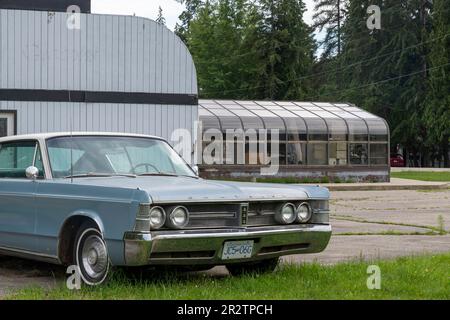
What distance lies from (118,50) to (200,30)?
161ft

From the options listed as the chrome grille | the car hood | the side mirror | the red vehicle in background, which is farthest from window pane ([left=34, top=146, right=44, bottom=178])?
the red vehicle in background

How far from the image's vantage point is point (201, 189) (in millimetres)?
7258

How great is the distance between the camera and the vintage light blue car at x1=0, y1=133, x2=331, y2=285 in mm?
6980

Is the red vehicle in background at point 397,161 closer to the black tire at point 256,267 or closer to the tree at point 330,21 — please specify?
the tree at point 330,21

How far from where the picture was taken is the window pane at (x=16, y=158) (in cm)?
864

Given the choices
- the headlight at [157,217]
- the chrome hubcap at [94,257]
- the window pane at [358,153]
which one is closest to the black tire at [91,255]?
the chrome hubcap at [94,257]

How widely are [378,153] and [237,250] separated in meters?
31.5

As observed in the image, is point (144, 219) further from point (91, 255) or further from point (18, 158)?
point (18, 158)

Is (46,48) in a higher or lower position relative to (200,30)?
lower

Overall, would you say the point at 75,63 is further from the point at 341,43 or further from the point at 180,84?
the point at 341,43

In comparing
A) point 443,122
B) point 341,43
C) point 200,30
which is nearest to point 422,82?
point 443,122

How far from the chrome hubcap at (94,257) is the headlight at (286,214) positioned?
5.68ft

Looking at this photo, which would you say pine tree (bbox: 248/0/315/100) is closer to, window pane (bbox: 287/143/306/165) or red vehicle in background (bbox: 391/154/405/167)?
red vehicle in background (bbox: 391/154/405/167)

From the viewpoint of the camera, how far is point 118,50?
74.5ft
